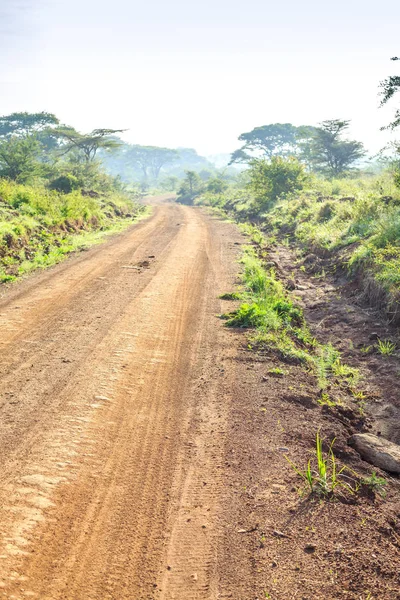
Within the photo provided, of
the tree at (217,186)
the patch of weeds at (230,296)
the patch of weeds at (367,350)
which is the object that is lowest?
the patch of weeds at (367,350)

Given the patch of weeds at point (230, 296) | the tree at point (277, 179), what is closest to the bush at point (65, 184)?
the tree at point (277, 179)

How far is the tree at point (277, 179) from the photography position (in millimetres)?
26328

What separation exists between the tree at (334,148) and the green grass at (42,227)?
74.3 ft

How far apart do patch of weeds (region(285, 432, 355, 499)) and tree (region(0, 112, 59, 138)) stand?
4912 cm

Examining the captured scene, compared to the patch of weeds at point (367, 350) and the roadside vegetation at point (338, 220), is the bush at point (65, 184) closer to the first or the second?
the roadside vegetation at point (338, 220)

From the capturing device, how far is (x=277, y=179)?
87.2ft

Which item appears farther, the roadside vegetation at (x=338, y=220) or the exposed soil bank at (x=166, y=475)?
the roadside vegetation at (x=338, y=220)

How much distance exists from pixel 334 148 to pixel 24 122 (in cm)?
3266

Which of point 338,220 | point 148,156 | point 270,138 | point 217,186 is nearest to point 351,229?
point 338,220

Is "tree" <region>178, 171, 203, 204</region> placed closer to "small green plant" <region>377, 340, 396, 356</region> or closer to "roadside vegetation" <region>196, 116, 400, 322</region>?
"roadside vegetation" <region>196, 116, 400, 322</region>

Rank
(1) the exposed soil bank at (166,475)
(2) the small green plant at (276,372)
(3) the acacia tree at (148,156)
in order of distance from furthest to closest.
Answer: (3) the acacia tree at (148,156) → (2) the small green plant at (276,372) → (1) the exposed soil bank at (166,475)

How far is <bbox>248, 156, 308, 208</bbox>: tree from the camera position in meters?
26.3

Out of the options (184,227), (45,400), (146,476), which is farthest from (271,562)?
(184,227)

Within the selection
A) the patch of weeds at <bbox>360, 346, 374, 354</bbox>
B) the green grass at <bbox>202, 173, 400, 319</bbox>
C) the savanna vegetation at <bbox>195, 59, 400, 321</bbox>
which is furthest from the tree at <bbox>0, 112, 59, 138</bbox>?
the patch of weeds at <bbox>360, 346, 374, 354</bbox>
